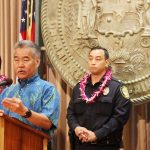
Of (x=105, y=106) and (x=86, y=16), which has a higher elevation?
(x=86, y=16)

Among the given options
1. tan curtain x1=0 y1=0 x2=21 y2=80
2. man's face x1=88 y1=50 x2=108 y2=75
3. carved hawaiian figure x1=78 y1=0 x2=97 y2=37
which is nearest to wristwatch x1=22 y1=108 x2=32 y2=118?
man's face x1=88 y1=50 x2=108 y2=75

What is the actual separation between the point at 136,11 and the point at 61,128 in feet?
3.53

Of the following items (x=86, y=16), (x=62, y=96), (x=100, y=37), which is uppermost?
(x=86, y=16)

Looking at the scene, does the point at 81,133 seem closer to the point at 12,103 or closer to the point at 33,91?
the point at 33,91

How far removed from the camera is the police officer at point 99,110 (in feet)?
7.17

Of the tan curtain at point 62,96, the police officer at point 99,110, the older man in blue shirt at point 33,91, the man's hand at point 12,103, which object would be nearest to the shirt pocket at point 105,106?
the police officer at point 99,110

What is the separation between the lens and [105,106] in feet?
7.27

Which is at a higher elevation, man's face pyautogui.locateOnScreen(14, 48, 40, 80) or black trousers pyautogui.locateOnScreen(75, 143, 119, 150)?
man's face pyautogui.locateOnScreen(14, 48, 40, 80)

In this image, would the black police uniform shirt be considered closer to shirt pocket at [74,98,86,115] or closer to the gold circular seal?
shirt pocket at [74,98,86,115]

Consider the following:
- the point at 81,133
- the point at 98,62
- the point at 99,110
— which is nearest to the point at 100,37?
the point at 98,62

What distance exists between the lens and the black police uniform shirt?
2.18 metres

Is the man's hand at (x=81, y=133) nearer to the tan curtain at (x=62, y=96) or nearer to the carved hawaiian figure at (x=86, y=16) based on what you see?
the tan curtain at (x=62, y=96)

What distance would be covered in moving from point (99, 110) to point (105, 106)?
1.7 inches

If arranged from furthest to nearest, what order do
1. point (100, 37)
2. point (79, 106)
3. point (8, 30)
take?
1. point (8, 30)
2. point (100, 37)
3. point (79, 106)
